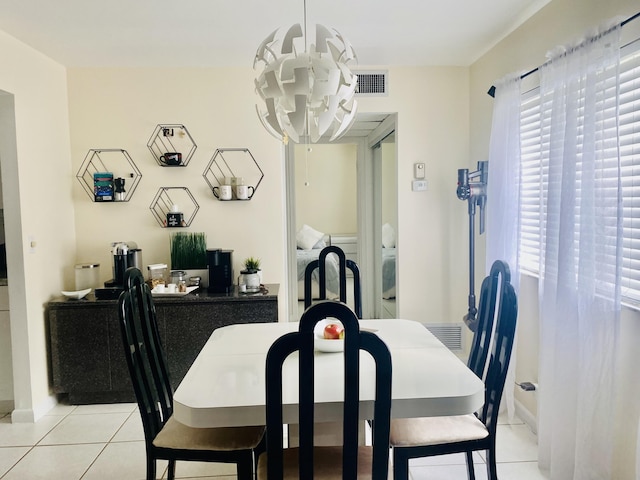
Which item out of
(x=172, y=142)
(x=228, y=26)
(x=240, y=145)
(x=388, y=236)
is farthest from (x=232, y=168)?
(x=388, y=236)

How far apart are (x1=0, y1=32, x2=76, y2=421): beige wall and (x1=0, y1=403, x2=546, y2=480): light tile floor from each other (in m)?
0.27

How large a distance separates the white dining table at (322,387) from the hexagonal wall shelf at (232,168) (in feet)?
5.99

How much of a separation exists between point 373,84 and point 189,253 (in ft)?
6.56

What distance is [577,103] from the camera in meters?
A: 2.05

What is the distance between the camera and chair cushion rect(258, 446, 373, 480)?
5.07 ft

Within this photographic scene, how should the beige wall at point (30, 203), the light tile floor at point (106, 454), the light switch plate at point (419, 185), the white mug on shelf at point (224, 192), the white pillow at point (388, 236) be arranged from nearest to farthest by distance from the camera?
the light tile floor at point (106, 454) → the beige wall at point (30, 203) → the white mug on shelf at point (224, 192) → the light switch plate at point (419, 185) → the white pillow at point (388, 236)

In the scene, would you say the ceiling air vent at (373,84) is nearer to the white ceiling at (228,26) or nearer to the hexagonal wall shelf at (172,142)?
the white ceiling at (228,26)

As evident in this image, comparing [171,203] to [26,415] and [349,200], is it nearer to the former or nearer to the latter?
[26,415]

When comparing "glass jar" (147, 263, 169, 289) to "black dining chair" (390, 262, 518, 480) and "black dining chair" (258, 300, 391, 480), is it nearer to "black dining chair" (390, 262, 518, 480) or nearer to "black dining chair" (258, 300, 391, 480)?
"black dining chair" (390, 262, 518, 480)

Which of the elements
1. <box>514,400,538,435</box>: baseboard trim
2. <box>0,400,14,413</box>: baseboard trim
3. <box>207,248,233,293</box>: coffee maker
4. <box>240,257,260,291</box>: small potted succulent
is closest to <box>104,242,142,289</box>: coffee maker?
<box>207,248,233,293</box>: coffee maker

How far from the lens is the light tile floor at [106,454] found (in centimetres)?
237

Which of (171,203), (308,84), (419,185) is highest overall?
(308,84)

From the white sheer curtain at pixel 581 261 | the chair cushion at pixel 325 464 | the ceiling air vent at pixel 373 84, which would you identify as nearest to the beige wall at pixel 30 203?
the chair cushion at pixel 325 464

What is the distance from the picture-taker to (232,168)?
3590 millimetres
